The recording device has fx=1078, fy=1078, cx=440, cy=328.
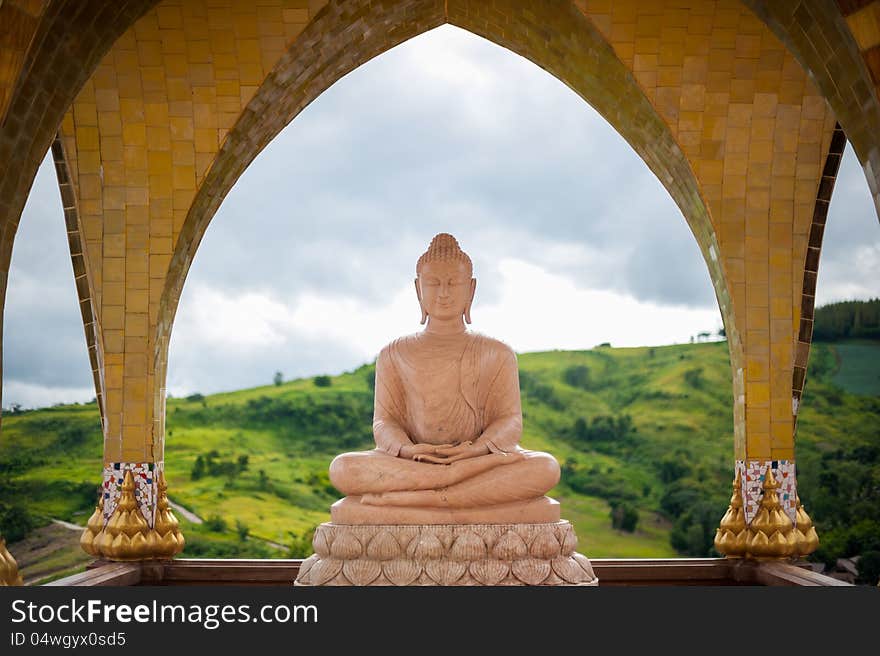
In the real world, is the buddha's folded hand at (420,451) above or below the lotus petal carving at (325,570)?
above

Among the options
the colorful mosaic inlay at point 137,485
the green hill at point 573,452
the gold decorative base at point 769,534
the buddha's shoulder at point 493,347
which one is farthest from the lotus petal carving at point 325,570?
the green hill at point 573,452

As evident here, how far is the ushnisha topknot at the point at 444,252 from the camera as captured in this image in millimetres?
7055

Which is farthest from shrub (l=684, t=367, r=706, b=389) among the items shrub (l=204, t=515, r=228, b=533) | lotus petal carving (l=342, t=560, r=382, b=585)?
lotus petal carving (l=342, t=560, r=382, b=585)

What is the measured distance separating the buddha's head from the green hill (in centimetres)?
994

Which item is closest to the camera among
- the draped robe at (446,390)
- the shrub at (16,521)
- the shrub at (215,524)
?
the draped robe at (446,390)

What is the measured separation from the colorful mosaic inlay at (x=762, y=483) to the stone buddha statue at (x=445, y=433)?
292 cm

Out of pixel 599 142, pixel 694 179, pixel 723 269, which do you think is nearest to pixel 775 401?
pixel 723 269

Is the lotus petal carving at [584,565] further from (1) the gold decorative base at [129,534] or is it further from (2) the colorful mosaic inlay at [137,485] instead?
A: (2) the colorful mosaic inlay at [137,485]

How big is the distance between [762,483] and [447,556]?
384cm

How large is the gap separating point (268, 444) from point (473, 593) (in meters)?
14.7

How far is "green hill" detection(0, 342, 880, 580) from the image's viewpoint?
630 inches

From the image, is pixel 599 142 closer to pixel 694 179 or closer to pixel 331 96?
pixel 331 96

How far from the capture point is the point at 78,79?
6367mm

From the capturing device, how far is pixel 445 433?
6824mm
